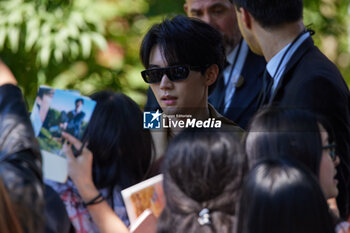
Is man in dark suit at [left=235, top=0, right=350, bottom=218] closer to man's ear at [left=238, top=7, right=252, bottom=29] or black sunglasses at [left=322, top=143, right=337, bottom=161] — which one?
man's ear at [left=238, top=7, right=252, bottom=29]

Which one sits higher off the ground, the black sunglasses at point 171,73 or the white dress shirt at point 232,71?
the black sunglasses at point 171,73

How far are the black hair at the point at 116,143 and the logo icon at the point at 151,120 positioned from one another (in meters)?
0.02

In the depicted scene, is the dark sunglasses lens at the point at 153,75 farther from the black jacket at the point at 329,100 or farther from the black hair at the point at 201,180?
the black hair at the point at 201,180

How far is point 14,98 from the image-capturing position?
159 centimetres

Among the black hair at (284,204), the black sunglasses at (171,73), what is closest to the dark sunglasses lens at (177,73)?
the black sunglasses at (171,73)

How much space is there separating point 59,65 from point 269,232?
3422 mm

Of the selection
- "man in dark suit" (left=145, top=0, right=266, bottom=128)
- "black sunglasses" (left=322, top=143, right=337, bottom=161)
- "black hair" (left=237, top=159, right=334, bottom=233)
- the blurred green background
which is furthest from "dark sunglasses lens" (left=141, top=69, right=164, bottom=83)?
the blurred green background

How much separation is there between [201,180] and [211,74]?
937mm

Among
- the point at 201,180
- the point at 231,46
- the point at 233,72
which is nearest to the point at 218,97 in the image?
the point at 233,72

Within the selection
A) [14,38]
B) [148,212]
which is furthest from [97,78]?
[148,212]

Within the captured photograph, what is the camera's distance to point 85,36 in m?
4.50

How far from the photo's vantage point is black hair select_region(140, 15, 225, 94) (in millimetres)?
2535

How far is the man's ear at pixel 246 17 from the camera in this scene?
101 inches

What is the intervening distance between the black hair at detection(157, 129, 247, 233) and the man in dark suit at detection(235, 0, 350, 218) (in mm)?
461
